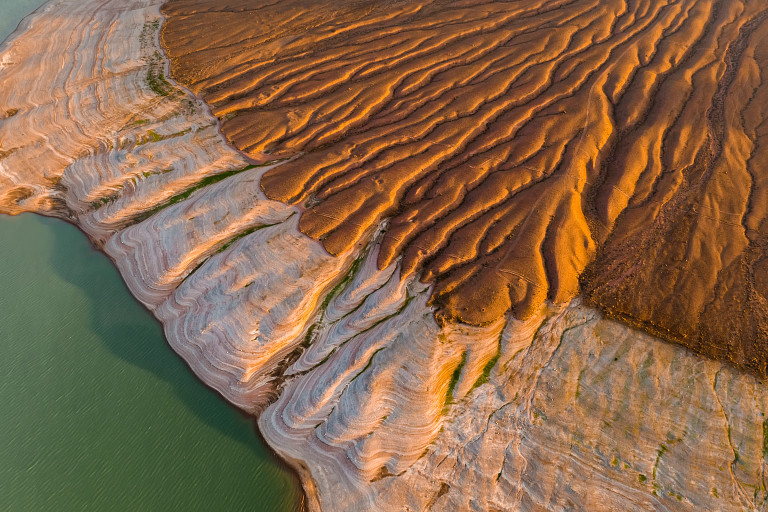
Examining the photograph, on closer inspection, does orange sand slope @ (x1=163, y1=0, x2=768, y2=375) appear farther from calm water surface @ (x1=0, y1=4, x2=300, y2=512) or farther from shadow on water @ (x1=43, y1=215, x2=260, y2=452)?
calm water surface @ (x1=0, y1=4, x2=300, y2=512)

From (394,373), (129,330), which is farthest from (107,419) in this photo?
(394,373)

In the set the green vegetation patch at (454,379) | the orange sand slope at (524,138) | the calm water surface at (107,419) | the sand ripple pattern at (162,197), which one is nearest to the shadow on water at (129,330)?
the calm water surface at (107,419)

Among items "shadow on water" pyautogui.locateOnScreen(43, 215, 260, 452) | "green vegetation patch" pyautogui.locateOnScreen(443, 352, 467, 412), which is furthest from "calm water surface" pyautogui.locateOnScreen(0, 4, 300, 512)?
"green vegetation patch" pyautogui.locateOnScreen(443, 352, 467, 412)

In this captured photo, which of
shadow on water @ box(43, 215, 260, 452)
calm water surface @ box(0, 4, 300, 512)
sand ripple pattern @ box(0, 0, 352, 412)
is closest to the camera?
calm water surface @ box(0, 4, 300, 512)

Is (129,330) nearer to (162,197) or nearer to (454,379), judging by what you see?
(162,197)

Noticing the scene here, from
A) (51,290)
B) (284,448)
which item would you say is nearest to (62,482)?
(284,448)

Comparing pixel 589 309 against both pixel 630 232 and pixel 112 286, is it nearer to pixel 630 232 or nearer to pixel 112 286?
pixel 630 232

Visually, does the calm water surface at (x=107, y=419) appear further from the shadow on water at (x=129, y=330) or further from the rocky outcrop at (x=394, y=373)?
the rocky outcrop at (x=394, y=373)
